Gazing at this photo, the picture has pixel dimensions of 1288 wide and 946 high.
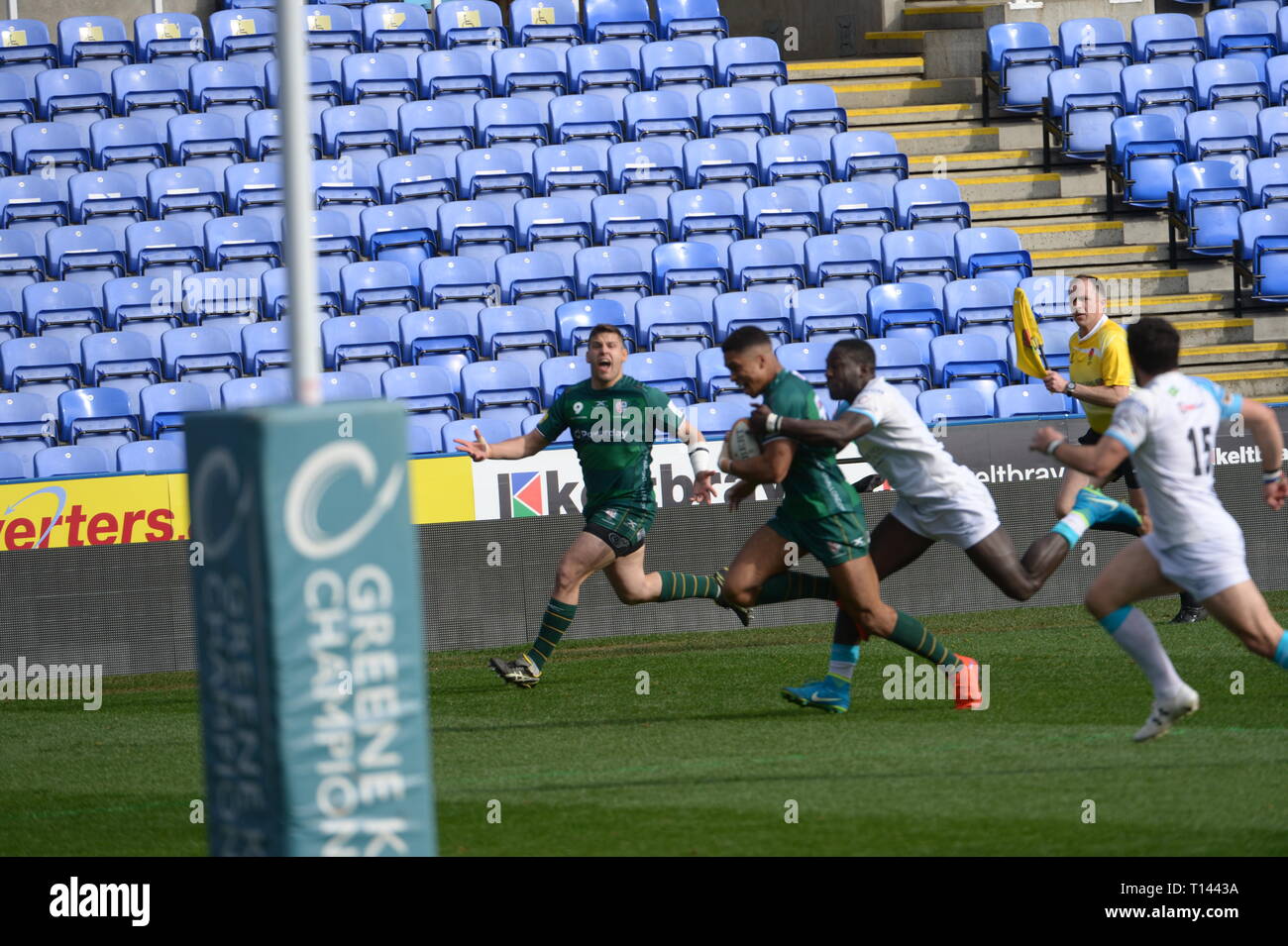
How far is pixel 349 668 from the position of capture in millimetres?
4543

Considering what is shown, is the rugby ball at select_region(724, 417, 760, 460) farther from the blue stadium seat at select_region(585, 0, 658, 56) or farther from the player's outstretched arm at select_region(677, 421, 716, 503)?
the blue stadium seat at select_region(585, 0, 658, 56)

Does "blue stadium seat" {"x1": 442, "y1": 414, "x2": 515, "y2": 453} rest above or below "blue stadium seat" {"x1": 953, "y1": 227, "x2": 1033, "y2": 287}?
below

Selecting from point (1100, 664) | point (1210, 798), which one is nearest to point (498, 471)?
point (1100, 664)

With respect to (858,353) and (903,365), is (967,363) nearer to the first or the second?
(903,365)

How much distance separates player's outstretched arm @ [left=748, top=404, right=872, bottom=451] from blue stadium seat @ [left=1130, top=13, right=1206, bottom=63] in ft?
48.8

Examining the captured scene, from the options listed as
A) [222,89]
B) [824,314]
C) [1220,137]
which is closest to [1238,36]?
[1220,137]

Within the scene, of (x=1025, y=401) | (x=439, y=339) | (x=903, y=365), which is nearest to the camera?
(x=1025, y=401)

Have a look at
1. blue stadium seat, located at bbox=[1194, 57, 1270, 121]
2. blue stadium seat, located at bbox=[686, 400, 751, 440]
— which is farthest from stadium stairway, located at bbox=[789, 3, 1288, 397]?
blue stadium seat, located at bbox=[686, 400, 751, 440]

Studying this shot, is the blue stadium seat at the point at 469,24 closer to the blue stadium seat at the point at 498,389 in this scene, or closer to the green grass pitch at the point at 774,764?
the blue stadium seat at the point at 498,389

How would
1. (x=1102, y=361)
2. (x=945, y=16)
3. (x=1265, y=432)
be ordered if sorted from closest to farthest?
(x=1265, y=432) < (x=1102, y=361) < (x=945, y=16)

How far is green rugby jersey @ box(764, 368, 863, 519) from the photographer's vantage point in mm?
9297

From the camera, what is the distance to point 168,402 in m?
16.0

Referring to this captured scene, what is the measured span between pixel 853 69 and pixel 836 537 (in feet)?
48.4
